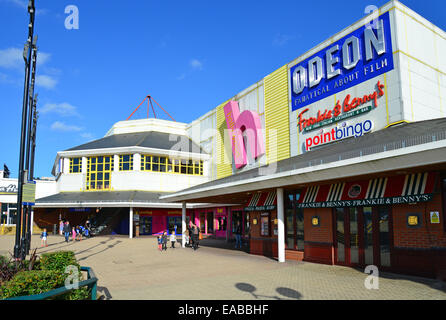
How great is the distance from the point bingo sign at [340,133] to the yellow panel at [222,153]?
1086 centimetres

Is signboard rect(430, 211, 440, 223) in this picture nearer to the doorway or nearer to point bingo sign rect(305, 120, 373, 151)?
point bingo sign rect(305, 120, 373, 151)

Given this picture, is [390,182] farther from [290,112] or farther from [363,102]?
[290,112]

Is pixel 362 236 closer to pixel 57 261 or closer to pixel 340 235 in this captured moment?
pixel 340 235

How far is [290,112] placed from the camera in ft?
71.8

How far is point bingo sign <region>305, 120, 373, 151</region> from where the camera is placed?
55.1ft

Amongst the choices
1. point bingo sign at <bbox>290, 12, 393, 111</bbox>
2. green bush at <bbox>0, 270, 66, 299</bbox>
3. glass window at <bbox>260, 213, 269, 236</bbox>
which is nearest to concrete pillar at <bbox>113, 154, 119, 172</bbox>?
point bingo sign at <bbox>290, 12, 393, 111</bbox>

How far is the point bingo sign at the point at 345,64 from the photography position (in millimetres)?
16391

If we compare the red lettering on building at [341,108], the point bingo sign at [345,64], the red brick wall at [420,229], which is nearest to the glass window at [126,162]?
the point bingo sign at [345,64]

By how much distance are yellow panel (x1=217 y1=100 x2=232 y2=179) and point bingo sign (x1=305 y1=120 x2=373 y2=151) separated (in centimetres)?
1086

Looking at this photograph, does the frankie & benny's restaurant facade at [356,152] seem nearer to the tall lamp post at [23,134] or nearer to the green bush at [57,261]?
the green bush at [57,261]

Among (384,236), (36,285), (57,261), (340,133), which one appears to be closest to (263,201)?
(340,133)

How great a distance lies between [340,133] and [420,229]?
8.26 metres

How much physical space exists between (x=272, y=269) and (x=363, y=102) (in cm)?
936

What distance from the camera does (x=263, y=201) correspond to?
57.7 feet
